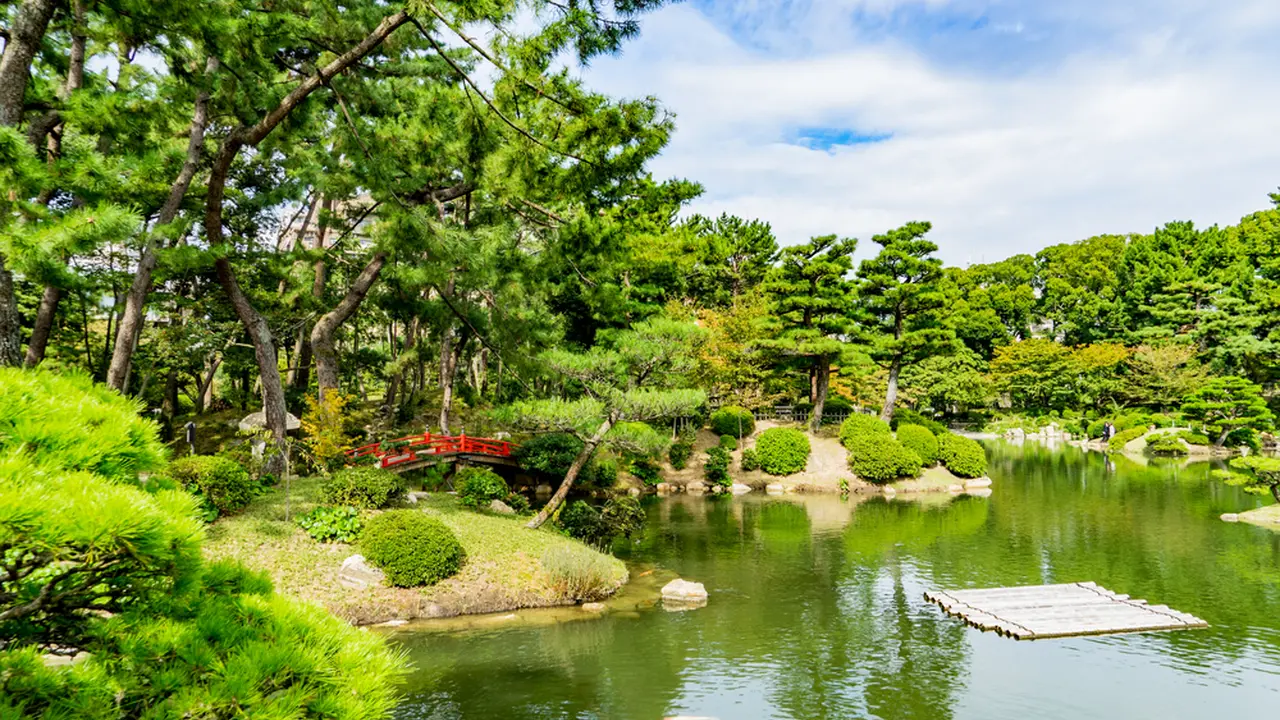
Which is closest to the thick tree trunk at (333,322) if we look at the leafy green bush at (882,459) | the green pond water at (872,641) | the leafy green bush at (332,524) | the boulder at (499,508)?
the leafy green bush at (332,524)

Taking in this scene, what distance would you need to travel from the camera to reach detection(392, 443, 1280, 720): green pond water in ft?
26.7

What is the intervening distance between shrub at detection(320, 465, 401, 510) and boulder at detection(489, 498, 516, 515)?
274cm

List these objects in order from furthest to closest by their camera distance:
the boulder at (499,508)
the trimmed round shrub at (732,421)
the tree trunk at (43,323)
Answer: the trimmed round shrub at (732,421), the boulder at (499,508), the tree trunk at (43,323)

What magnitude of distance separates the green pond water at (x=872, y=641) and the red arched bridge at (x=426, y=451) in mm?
4830

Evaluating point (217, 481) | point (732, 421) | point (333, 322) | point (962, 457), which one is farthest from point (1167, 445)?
point (217, 481)

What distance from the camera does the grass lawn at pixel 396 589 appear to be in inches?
407

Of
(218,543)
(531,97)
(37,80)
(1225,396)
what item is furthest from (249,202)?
(1225,396)

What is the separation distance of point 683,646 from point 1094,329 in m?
48.3

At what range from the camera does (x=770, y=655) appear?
9617 millimetres

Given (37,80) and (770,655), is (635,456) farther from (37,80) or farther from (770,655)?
(37,80)

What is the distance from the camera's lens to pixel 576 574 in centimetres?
1173

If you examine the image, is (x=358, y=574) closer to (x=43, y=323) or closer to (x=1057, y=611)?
(x=43, y=323)

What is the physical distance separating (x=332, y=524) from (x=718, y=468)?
52.6ft

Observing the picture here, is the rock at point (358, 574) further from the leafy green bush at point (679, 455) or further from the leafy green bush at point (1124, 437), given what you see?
the leafy green bush at point (1124, 437)
